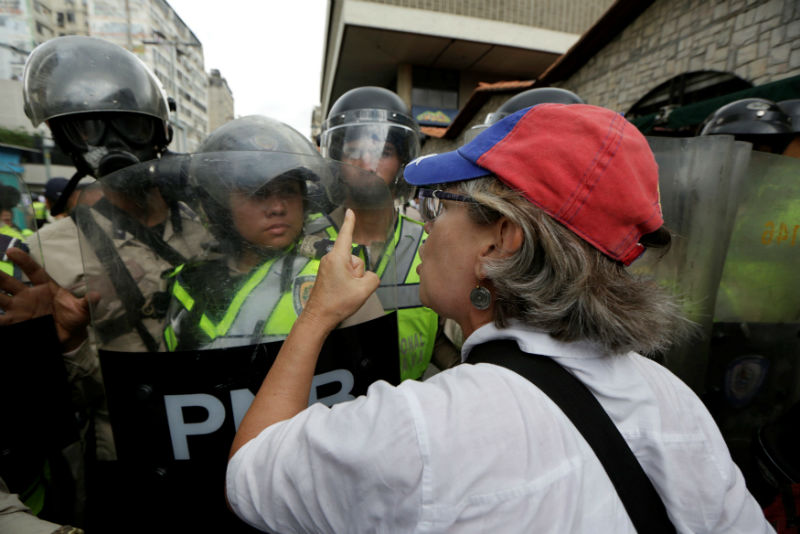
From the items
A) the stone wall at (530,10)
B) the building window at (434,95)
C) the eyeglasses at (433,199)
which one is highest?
the stone wall at (530,10)

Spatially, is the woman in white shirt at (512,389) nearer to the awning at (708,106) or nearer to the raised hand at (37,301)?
the raised hand at (37,301)

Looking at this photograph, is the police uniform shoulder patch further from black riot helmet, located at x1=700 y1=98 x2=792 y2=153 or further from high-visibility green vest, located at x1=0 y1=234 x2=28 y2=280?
black riot helmet, located at x1=700 y1=98 x2=792 y2=153

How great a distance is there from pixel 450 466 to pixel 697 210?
6.26 ft

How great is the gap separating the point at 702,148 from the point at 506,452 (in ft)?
6.21

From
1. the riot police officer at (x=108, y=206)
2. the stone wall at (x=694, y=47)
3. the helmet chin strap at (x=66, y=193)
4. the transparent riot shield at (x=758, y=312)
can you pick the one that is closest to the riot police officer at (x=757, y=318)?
the transparent riot shield at (x=758, y=312)

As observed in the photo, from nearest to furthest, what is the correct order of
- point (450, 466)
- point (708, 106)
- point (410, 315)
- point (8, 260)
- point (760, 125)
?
point (450, 466) < point (8, 260) < point (410, 315) < point (760, 125) < point (708, 106)

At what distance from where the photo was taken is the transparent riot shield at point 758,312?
6.70 ft

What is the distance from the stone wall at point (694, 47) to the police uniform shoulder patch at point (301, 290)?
6411mm

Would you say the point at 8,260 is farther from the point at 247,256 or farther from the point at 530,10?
the point at 530,10

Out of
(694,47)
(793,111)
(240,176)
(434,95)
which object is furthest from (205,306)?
(434,95)

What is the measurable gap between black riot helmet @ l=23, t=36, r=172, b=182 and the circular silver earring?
208cm

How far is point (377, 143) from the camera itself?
2838 millimetres

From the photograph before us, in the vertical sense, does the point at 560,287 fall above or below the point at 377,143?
below

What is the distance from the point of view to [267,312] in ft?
3.59
